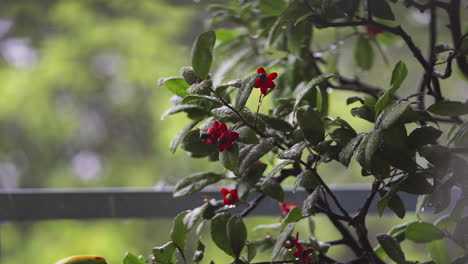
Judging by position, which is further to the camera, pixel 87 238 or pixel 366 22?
pixel 87 238

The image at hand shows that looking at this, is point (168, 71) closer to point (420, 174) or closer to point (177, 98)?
point (177, 98)

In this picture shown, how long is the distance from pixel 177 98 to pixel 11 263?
1315 mm

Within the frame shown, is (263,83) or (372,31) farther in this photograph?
(372,31)

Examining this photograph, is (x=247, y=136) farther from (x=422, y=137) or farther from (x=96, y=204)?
(x=96, y=204)

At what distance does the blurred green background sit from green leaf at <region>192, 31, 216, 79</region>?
120 centimetres

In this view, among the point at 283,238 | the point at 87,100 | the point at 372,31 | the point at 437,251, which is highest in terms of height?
the point at 372,31

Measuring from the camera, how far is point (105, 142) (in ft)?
5.71

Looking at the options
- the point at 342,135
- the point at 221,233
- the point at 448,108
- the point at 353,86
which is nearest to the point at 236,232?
the point at 221,233

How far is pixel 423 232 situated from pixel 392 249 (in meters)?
0.07

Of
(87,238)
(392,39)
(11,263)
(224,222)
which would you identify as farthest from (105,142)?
(224,222)

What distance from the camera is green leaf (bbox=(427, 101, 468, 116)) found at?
1.47 feet

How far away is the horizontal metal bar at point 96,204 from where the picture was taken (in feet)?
2.82

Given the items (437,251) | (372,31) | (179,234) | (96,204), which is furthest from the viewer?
(96,204)

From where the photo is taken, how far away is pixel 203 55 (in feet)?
1.34
